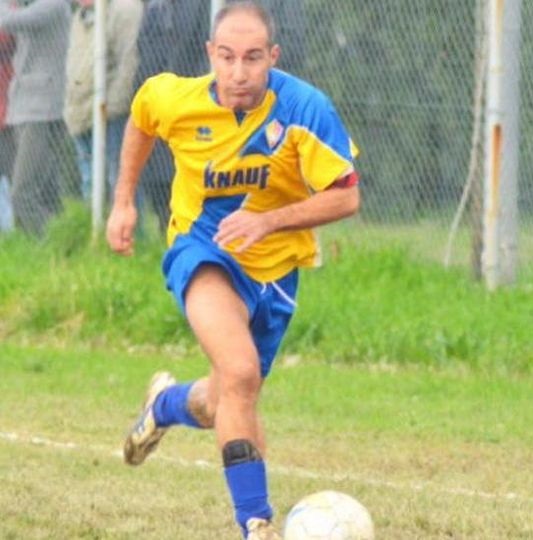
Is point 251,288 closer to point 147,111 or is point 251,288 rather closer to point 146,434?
point 147,111

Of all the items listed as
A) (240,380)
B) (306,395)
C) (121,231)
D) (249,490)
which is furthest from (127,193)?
(306,395)

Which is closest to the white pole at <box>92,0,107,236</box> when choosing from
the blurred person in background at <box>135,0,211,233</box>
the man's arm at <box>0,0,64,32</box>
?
the blurred person in background at <box>135,0,211,233</box>

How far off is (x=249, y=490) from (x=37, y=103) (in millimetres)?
7445

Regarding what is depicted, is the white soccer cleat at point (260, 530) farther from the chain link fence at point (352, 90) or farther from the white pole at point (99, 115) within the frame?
the white pole at point (99, 115)

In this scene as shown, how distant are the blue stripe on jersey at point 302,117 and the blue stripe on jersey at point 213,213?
184 mm

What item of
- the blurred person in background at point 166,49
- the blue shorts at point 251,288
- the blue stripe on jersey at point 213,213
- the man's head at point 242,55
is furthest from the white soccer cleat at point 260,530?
the blurred person in background at point 166,49

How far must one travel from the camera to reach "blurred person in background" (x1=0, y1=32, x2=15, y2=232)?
547 inches

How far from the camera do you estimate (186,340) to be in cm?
1170

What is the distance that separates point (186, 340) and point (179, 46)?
237 cm

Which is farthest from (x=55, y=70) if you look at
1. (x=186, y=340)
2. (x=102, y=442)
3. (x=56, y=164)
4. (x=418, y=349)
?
(x=102, y=442)

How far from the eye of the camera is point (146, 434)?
782 centimetres

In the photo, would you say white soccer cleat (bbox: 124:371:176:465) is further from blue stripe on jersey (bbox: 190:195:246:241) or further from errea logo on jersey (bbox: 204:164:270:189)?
errea logo on jersey (bbox: 204:164:270:189)

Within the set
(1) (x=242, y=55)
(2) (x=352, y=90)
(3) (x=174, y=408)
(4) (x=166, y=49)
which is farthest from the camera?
(4) (x=166, y=49)

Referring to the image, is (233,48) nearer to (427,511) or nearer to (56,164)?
(427,511)
